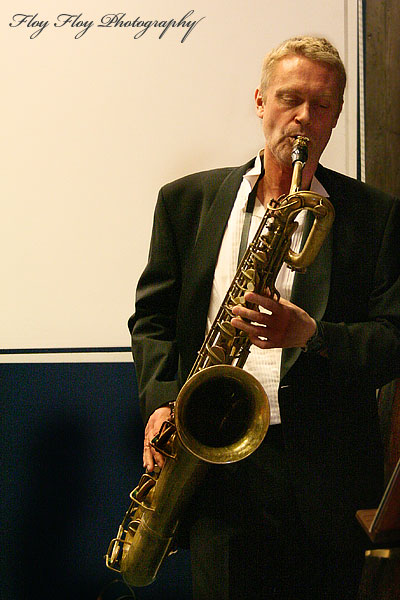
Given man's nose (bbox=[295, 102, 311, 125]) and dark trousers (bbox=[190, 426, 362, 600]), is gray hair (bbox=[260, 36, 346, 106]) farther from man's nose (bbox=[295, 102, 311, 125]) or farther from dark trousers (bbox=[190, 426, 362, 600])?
dark trousers (bbox=[190, 426, 362, 600])

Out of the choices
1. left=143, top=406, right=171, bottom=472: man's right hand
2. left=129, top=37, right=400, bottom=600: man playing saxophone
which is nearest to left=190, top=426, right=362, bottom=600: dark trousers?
left=129, top=37, right=400, bottom=600: man playing saxophone

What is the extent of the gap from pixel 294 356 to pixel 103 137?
111 centimetres

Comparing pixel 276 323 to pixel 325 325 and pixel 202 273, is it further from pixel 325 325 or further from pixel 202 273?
pixel 202 273

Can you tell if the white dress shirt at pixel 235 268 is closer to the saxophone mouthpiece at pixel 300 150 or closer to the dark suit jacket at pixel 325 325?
the dark suit jacket at pixel 325 325

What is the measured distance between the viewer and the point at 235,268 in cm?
182

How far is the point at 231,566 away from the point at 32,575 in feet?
3.63

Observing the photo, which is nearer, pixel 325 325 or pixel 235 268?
pixel 325 325

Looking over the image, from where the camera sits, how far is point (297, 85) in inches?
69.1

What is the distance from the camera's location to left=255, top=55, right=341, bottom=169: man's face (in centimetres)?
175

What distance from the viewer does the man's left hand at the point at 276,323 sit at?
1.59 m

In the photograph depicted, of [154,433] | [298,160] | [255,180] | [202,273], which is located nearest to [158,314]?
[202,273]

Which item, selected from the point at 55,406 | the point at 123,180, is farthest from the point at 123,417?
the point at 123,180

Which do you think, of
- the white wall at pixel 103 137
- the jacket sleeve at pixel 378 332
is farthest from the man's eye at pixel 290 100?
the white wall at pixel 103 137

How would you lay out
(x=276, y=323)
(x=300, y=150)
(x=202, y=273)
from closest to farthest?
(x=276, y=323) < (x=300, y=150) < (x=202, y=273)
